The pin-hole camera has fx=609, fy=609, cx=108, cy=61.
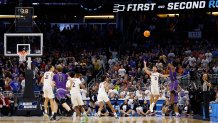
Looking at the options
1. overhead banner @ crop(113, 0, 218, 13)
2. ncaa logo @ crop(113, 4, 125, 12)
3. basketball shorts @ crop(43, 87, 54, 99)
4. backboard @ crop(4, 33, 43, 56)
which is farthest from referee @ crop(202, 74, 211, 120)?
ncaa logo @ crop(113, 4, 125, 12)

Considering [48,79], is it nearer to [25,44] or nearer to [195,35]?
[25,44]

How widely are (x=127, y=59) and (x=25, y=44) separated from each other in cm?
913

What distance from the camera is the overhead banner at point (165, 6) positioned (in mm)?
36469

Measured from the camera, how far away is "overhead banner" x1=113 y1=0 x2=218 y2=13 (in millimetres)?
36469

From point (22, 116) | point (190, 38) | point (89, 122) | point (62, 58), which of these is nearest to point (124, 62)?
point (62, 58)

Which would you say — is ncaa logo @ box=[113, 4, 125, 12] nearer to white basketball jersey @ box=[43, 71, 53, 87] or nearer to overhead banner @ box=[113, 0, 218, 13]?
overhead banner @ box=[113, 0, 218, 13]

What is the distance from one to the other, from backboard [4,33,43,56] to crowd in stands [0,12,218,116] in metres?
2.26

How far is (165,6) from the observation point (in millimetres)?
37875

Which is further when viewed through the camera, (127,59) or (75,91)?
(127,59)

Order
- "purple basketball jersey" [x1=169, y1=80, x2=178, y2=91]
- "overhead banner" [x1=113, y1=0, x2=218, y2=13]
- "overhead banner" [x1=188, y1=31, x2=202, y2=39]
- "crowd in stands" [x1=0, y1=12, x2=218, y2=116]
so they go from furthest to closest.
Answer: "overhead banner" [x1=188, y1=31, x2=202, y2=39], "overhead banner" [x1=113, y1=0, x2=218, y2=13], "crowd in stands" [x1=0, y1=12, x2=218, y2=116], "purple basketball jersey" [x1=169, y1=80, x2=178, y2=91]

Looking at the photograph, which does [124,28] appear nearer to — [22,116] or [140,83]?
[140,83]

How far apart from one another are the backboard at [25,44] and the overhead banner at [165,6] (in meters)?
9.76

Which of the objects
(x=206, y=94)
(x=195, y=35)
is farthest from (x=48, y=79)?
(x=195, y=35)

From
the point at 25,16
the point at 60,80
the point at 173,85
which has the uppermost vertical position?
the point at 25,16
